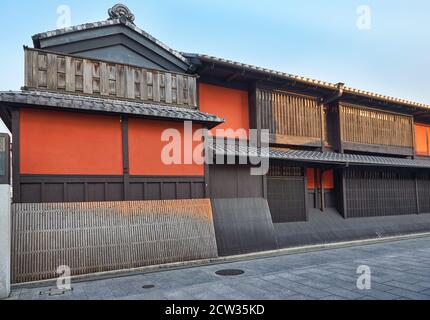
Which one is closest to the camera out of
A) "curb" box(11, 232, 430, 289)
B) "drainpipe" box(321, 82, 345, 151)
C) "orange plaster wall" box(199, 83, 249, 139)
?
"curb" box(11, 232, 430, 289)

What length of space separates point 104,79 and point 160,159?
3.16m

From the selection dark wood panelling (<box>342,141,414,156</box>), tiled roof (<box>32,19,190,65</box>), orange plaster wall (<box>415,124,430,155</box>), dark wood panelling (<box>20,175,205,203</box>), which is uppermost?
tiled roof (<box>32,19,190,65</box>)

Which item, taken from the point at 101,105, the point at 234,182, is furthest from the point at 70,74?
the point at 234,182

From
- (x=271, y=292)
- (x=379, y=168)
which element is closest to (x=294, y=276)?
(x=271, y=292)

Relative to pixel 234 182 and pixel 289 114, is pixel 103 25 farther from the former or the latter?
pixel 289 114

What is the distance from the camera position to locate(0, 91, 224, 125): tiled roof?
8.57 m

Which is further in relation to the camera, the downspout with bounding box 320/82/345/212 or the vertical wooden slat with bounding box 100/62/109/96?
the downspout with bounding box 320/82/345/212

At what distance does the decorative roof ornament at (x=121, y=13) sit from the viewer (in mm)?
11320

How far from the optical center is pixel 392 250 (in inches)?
484

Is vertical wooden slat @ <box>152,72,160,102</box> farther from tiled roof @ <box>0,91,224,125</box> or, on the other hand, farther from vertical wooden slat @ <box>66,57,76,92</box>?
vertical wooden slat @ <box>66,57,76,92</box>

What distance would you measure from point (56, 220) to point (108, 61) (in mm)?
5285

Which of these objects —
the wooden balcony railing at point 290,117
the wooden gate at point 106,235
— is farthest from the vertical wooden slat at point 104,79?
the wooden balcony railing at point 290,117

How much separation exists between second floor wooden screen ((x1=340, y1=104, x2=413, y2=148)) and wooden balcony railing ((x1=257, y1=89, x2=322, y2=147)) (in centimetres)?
178

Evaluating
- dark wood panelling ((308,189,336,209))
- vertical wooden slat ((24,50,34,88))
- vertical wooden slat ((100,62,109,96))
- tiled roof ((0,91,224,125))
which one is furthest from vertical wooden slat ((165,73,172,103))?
dark wood panelling ((308,189,336,209))
